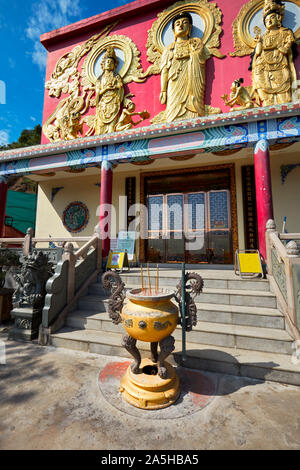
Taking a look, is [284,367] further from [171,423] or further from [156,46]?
[156,46]

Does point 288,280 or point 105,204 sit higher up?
point 105,204

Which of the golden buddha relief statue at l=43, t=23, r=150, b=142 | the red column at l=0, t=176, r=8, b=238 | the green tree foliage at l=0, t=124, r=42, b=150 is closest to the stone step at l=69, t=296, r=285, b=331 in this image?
the red column at l=0, t=176, r=8, b=238

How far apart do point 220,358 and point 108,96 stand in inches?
382

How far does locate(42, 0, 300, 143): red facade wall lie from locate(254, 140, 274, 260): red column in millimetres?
2736

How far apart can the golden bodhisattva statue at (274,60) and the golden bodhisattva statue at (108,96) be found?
195 inches

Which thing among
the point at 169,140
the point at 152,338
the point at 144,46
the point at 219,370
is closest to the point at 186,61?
the point at 144,46

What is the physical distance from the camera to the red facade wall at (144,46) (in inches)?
309

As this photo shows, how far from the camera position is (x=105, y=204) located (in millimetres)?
7172

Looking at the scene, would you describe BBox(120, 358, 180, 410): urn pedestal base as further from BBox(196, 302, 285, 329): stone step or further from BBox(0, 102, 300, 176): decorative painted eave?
BBox(0, 102, 300, 176): decorative painted eave

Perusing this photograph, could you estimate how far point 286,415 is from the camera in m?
2.22

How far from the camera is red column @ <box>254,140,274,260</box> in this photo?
5.70m

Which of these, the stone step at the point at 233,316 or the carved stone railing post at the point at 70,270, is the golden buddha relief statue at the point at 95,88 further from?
the stone step at the point at 233,316

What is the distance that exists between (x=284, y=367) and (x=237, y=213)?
5.88 m

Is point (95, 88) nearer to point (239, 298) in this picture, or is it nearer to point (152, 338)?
point (239, 298)
